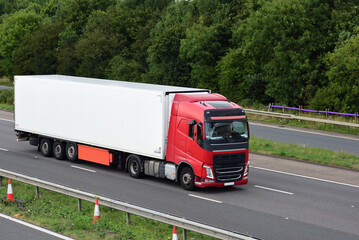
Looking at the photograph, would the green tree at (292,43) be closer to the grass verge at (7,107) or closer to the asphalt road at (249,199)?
the grass verge at (7,107)

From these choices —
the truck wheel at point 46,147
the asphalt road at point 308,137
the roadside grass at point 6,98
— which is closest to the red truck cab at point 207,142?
the truck wheel at point 46,147

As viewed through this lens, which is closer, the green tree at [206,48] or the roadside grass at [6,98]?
the roadside grass at [6,98]

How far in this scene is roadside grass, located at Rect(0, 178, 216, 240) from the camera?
14328 millimetres

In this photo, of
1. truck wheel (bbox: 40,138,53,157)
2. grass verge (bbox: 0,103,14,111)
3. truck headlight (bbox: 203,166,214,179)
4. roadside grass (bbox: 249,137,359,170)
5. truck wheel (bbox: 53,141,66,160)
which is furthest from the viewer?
grass verge (bbox: 0,103,14,111)

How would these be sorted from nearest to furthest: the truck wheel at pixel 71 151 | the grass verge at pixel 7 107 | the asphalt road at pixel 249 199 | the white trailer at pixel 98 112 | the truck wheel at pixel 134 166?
the asphalt road at pixel 249 199
the white trailer at pixel 98 112
the truck wheel at pixel 134 166
the truck wheel at pixel 71 151
the grass verge at pixel 7 107

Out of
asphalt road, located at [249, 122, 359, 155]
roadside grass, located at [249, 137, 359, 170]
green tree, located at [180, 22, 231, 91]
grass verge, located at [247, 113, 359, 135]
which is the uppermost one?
green tree, located at [180, 22, 231, 91]

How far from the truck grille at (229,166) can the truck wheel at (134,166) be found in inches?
137

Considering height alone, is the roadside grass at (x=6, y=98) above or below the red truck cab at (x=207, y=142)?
below

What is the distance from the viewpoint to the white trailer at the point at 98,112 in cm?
2097

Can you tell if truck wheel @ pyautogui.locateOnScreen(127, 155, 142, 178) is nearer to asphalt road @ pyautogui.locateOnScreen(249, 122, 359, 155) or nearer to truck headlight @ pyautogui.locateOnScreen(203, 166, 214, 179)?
truck headlight @ pyautogui.locateOnScreen(203, 166, 214, 179)

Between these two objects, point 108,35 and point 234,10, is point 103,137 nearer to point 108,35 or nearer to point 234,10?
point 234,10

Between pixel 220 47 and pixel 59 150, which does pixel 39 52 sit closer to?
pixel 220 47

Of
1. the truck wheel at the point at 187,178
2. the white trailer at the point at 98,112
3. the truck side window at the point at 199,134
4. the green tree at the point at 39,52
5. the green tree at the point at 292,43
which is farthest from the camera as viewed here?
the green tree at the point at 39,52

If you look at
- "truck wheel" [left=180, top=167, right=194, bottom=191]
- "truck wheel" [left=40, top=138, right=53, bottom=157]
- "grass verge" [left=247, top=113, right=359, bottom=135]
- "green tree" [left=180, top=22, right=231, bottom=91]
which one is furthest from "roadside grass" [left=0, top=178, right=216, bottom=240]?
"green tree" [left=180, top=22, right=231, bottom=91]
